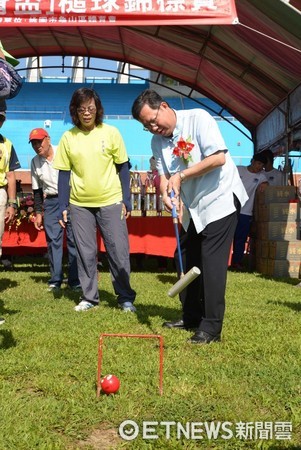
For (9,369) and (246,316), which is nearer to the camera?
(9,369)

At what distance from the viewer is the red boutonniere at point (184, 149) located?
371 cm

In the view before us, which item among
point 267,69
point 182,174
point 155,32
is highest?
point 155,32

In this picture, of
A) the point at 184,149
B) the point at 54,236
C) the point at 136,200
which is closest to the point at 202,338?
the point at 184,149

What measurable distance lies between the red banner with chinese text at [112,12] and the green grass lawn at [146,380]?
3415 millimetres

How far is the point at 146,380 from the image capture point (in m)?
2.90

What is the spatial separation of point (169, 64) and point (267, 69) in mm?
2357

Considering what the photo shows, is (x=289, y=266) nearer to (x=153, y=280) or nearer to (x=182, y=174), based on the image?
(x=153, y=280)

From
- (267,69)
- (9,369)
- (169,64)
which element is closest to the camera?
(9,369)

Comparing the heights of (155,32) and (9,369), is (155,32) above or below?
above

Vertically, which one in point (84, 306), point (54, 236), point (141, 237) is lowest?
point (84, 306)

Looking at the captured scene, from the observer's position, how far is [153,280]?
279 inches

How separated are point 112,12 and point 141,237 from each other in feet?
9.92

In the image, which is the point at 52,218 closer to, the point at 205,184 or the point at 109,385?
the point at 205,184

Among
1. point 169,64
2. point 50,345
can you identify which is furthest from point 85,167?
point 169,64
